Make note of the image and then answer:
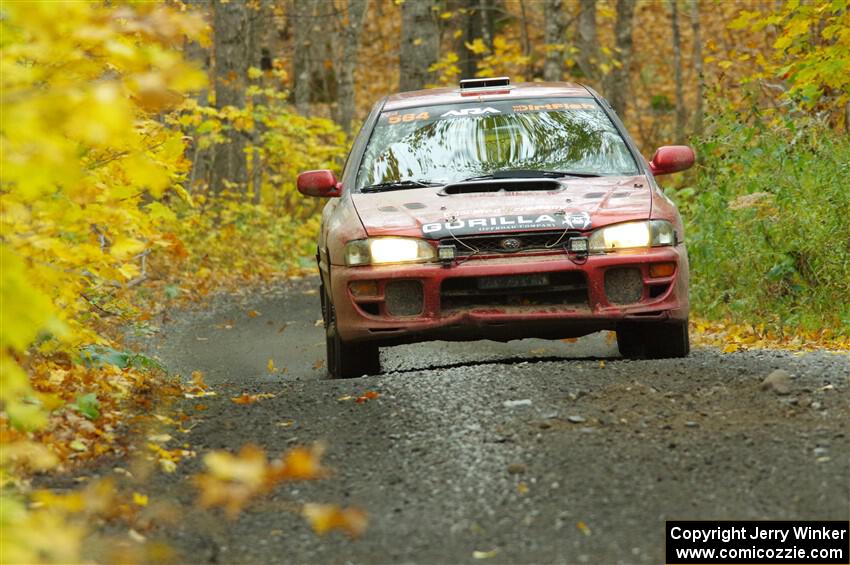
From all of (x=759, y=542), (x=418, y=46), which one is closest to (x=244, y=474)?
(x=759, y=542)

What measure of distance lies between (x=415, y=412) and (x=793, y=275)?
4828mm

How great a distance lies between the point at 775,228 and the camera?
10.1 metres

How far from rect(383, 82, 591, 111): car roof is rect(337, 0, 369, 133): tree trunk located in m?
14.7

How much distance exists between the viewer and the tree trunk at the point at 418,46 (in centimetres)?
1828

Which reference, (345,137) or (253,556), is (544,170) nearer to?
(253,556)

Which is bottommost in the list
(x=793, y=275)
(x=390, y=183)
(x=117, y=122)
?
(x=793, y=275)

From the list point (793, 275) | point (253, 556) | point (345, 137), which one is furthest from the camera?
point (345, 137)

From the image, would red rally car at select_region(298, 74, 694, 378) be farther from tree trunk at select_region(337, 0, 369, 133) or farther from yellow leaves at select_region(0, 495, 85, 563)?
tree trunk at select_region(337, 0, 369, 133)

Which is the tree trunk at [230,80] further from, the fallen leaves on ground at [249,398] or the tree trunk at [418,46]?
the fallen leaves on ground at [249,398]

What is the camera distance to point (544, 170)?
Answer: 315 inches

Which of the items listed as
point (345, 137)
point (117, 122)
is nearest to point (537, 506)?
point (117, 122)

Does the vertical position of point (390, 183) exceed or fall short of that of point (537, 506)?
it exceeds it

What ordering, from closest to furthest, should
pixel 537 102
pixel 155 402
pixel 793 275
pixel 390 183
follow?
pixel 155 402, pixel 390 183, pixel 537 102, pixel 793 275

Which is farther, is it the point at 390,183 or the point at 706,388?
the point at 390,183
